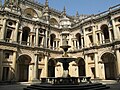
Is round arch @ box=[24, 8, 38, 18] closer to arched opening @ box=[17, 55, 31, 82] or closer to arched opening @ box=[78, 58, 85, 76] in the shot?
arched opening @ box=[17, 55, 31, 82]

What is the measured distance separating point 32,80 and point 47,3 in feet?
61.5

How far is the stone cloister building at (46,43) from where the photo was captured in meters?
22.8

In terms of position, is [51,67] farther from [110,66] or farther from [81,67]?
[110,66]

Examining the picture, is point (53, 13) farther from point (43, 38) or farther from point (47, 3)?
point (43, 38)

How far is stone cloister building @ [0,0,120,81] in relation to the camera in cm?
2283

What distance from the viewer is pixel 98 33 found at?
26859mm

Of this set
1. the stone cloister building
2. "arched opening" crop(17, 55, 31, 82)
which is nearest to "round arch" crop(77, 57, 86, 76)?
the stone cloister building

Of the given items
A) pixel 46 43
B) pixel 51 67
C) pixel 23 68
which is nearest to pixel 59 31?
pixel 46 43

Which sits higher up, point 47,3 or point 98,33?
point 47,3

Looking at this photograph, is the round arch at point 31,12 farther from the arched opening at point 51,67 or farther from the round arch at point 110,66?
the round arch at point 110,66

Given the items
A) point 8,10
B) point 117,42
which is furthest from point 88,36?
point 8,10

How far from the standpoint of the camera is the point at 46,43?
2830cm

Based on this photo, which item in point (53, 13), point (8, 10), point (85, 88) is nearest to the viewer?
point (85, 88)

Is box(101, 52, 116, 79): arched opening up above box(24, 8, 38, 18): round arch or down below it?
below
